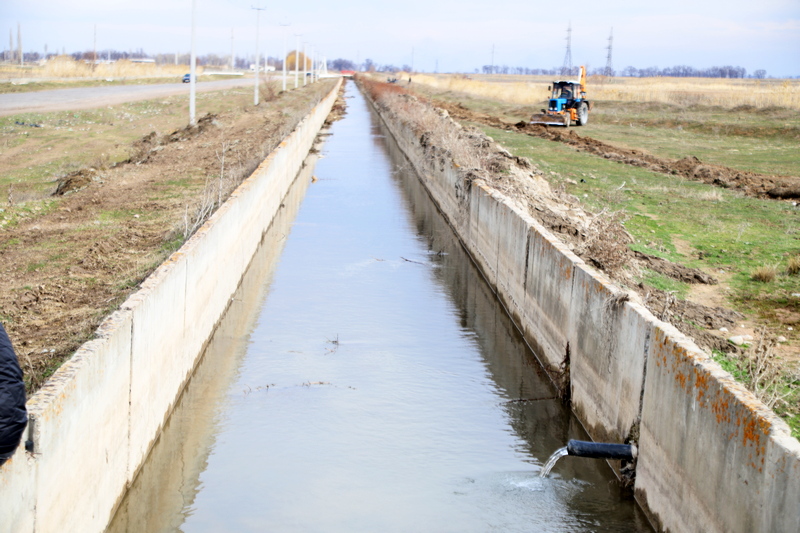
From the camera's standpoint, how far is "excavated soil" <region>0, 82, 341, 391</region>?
9461mm

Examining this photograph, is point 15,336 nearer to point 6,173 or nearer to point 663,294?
point 663,294

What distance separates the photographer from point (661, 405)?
22.0 ft

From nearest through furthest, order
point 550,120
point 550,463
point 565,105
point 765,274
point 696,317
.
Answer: point 550,463, point 696,317, point 765,274, point 550,120, point 565,105

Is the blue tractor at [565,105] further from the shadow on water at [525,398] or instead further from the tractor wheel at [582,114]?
the shadow on water at [525,398]

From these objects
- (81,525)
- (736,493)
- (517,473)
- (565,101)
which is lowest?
(517,473)

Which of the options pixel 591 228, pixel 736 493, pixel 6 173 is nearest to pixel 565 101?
pixel 6 173

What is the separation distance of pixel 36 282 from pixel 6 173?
1597 cm

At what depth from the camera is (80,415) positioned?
5570mm

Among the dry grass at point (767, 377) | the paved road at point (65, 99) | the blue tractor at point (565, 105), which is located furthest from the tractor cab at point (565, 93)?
the dry grass at point (767, 377)

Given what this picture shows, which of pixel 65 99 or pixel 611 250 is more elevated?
pixel 65 99

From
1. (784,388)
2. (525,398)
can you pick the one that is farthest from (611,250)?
(784,388)

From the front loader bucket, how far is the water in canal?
86.5ft

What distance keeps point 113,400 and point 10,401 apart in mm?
2373

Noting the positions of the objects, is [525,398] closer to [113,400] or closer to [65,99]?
[113,400]
